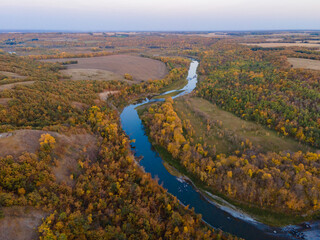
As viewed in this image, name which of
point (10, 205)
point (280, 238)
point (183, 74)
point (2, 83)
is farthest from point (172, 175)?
point (183, 74)

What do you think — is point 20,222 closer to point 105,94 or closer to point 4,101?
point 4,101

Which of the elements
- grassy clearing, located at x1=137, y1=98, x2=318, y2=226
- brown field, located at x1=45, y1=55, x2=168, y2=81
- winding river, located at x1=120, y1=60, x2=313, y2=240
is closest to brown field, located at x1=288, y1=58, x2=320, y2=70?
grassy clearing, located at x1=137, y1=98, x2=318, y2=226

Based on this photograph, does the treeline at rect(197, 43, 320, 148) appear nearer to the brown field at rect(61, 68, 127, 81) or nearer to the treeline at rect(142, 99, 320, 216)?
the treeline at rect(142, 99, 320, 216)

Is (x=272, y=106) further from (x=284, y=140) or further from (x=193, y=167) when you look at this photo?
(x=193, y=167)

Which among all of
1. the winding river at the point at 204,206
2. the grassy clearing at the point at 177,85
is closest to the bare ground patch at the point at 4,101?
the winding river at the point at 204,206

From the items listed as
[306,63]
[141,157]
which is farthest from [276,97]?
[306,63]
